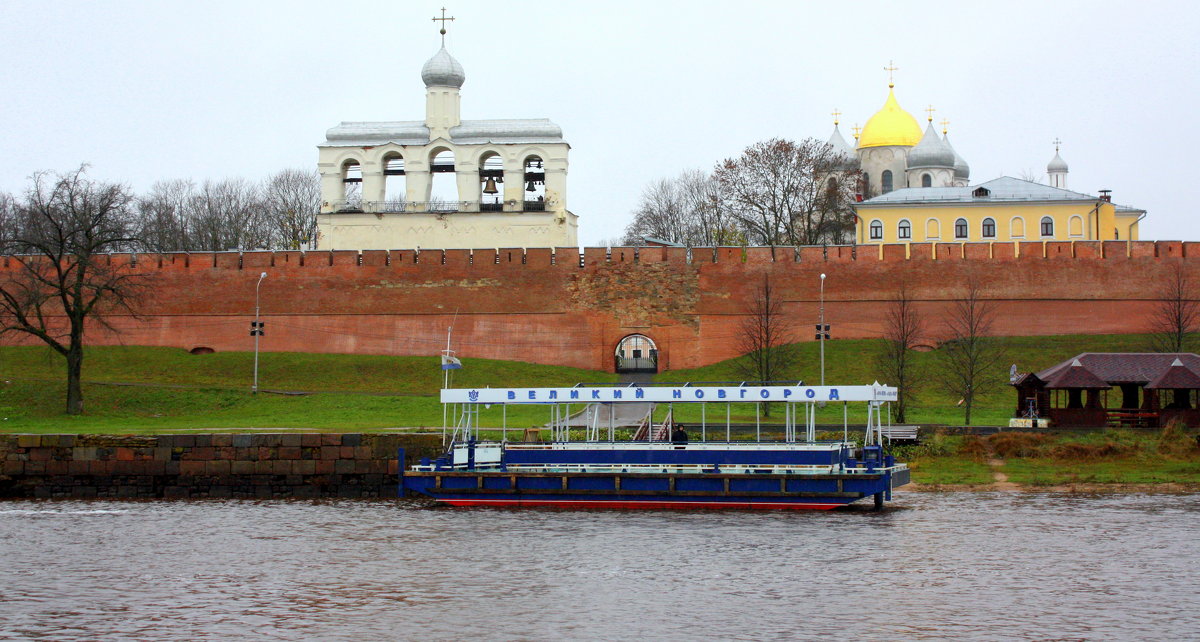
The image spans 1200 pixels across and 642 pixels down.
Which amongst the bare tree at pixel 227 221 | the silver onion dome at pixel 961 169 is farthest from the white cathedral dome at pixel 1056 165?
the bare tree at pixel 227 221

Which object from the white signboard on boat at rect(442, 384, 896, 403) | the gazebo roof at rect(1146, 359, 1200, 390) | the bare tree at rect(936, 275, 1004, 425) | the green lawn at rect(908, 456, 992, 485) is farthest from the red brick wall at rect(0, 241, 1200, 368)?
the white signboard on boat at rect(442, 384, 896, 403)

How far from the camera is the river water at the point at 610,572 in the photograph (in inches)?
669

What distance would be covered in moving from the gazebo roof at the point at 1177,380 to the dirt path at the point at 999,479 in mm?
4946

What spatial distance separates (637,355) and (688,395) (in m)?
32.1

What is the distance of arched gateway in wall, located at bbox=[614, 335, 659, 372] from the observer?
5009 cm

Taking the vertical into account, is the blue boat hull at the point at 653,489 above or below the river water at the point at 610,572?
above

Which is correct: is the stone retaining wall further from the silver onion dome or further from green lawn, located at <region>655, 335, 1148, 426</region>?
the silver onion dome

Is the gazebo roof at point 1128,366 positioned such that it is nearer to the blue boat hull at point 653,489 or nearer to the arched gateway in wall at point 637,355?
the blue boat hull at point 653,489

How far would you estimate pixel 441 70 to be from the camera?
5722 cm

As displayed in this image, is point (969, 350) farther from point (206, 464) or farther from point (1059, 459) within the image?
point (206, 464)

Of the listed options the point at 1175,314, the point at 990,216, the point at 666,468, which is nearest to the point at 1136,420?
the point at 666,468

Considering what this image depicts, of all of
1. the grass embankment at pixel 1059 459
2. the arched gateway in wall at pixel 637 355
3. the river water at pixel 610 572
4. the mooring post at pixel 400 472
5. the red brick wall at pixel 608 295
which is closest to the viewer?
the river water at pixel 610 572

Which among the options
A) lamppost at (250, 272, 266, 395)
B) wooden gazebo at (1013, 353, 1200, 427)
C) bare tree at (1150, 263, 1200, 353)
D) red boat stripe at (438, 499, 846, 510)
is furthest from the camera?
lamppost at (250, 272, 266, 395)

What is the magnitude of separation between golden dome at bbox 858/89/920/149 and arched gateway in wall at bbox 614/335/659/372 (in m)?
23.1
